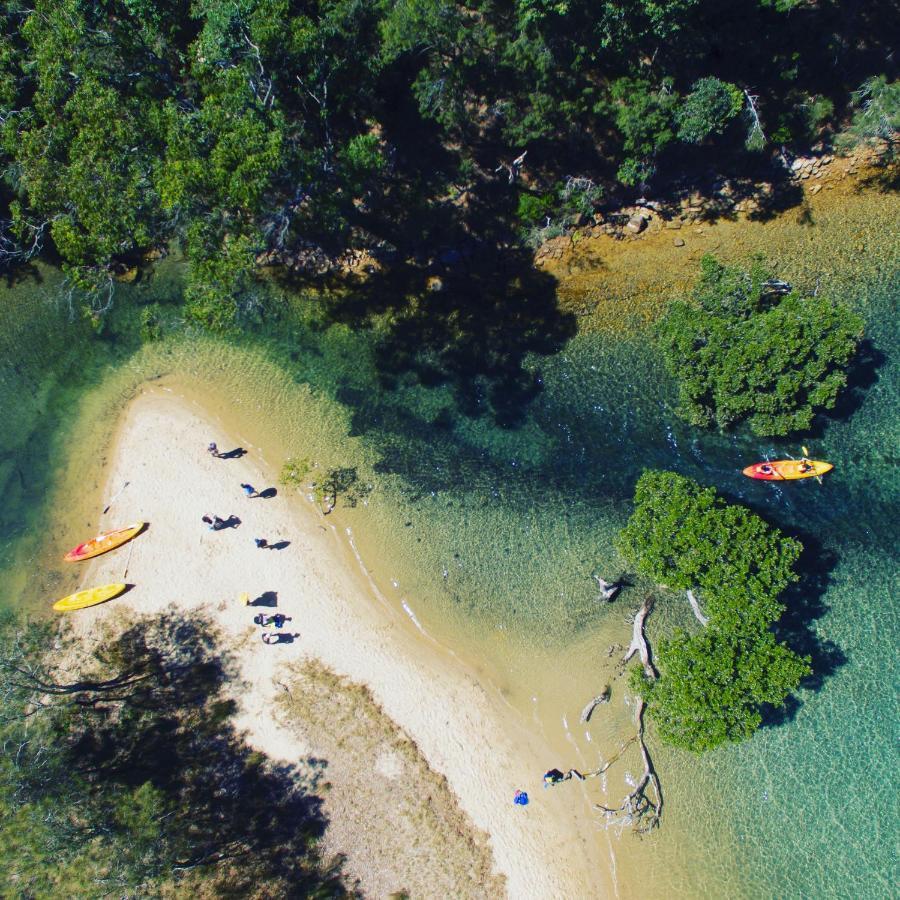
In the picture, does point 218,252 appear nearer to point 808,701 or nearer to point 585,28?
point 585,28

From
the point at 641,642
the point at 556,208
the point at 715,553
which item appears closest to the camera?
the point at 715,553

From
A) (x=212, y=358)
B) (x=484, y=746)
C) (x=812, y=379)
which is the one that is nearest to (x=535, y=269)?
(x=812, y=379)

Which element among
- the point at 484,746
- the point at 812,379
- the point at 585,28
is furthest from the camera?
the point at 484,746

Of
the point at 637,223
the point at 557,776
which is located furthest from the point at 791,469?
the point at 557,776

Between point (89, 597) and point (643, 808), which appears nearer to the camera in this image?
point (643, 808)

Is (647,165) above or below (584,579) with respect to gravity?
above

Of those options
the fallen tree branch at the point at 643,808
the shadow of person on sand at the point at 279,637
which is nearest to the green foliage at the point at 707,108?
the fallen tree branch at the point at 643,808

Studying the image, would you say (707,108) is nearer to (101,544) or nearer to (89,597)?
(101,544)

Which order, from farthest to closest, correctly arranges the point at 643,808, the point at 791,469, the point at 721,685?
the point at 791,469
the point at 643,808
the point at 721,685

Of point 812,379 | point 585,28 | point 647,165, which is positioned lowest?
point 812,379
